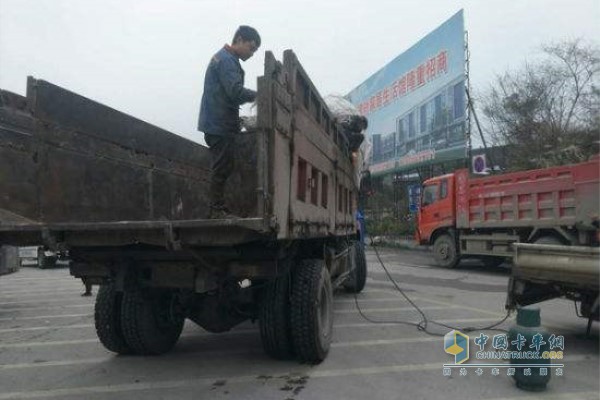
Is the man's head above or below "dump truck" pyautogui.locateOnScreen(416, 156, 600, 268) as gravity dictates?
above

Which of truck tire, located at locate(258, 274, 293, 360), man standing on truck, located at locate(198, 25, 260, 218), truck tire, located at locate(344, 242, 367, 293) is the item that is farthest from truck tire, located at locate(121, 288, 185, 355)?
truck tire, located at locate(344, 242, 367, 293)

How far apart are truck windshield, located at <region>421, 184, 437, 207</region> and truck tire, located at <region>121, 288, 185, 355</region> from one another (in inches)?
397

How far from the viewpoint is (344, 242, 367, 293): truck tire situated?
891cm

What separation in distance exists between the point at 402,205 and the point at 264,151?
20.1 meters

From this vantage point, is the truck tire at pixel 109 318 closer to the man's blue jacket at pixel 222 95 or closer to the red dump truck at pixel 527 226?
the man's blue jacket at pixel 222 95

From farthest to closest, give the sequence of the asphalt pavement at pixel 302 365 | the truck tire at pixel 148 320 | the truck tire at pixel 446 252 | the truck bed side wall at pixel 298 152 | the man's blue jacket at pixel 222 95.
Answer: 1. the truck tire at pixel 446 252
2. the truck tire at pixel 148 320
3. the man's blue jacket at pixel 222 95
4. the asphalt pavement at pixel 302 365
5. the truck bed side wall at pixel 298 152

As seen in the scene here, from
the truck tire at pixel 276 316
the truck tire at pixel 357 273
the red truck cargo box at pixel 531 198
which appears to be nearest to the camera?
the truck tire at pixel 276 316

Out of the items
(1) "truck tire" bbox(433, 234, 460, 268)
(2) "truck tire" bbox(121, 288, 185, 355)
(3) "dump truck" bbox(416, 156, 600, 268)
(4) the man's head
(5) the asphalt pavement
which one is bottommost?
(5) the asphalt pavement

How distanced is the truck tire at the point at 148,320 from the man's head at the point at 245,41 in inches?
90.2

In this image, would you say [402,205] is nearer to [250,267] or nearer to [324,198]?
[324,198]

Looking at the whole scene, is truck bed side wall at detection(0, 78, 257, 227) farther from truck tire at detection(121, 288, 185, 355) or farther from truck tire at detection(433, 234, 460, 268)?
truck tire at detection(433, 234, 460, 268)

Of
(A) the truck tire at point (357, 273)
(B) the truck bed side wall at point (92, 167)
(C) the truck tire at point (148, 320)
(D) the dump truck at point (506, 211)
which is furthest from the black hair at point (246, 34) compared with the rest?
(D) the dump truck at point (506, 211)

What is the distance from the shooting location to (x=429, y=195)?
14.3 m

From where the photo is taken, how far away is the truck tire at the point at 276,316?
4.53 m
